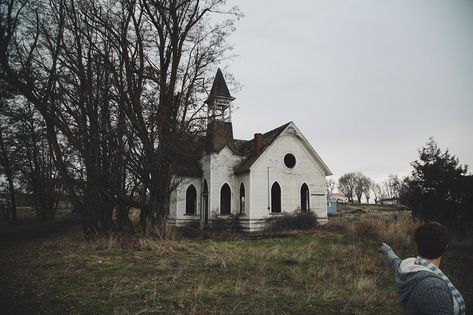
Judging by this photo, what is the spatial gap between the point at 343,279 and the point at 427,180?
12.7 metres

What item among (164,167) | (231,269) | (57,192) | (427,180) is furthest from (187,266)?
(57,192)

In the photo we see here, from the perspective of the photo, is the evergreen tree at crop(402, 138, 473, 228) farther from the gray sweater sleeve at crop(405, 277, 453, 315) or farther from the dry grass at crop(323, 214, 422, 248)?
the gray sweater sleeve at crop(405, 277, 453, 315)

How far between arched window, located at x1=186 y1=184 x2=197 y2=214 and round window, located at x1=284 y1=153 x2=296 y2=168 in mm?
7223

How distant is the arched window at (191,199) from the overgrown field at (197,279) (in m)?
11.1

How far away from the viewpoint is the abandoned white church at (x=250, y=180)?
2194 cm

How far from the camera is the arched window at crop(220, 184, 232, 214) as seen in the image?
23.6 meters

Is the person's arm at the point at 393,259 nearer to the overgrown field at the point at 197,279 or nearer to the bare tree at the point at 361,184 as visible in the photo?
the overgrown field at the point at 197,279

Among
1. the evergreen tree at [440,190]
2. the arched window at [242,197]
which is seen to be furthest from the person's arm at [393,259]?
the arched window at [242,197]

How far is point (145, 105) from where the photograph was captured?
14711 millimetres

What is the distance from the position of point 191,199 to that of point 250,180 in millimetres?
5438

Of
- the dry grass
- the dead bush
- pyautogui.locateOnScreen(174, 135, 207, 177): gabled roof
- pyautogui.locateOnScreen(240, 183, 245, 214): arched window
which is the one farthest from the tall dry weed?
pyautogui.locateOnScreen(174, 135, 207, 177): gabled roof

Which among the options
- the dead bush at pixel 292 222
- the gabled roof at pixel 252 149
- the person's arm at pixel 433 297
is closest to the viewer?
the person's arm at pixel 433 297

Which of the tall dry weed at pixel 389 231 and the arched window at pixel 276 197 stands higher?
the arched window at pixel 276 197

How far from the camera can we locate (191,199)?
24.4 metres
